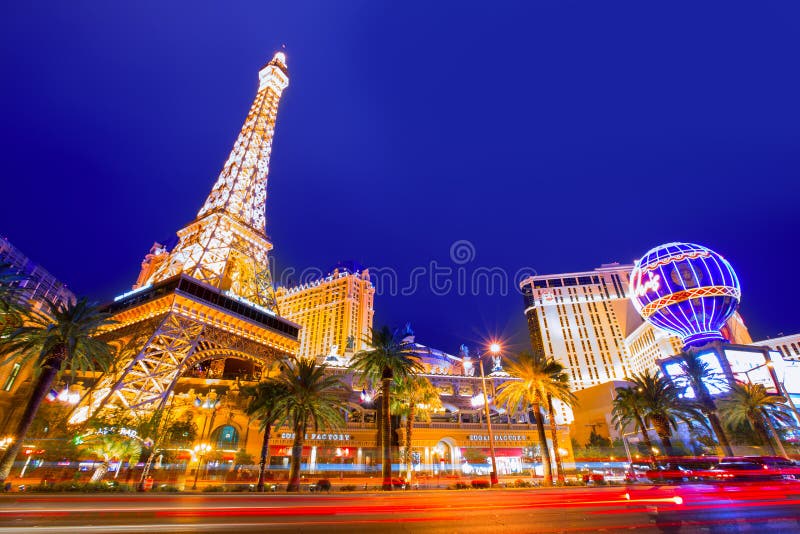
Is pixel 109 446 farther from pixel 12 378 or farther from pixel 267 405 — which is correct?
pixel 12 378

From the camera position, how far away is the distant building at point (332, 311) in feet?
398

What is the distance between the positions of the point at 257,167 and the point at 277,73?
27.5 meters

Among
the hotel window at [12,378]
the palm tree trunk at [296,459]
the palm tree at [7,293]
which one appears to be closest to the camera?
the palm tree at [7,293]

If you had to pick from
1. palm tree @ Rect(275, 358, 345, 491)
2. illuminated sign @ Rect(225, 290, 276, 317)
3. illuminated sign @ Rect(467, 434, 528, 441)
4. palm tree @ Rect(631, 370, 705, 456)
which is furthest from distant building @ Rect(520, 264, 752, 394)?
palm tree @ Rect(275, 358, 345, 491)

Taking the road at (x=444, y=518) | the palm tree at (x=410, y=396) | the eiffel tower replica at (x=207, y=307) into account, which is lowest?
the road at (x=444, y=518)

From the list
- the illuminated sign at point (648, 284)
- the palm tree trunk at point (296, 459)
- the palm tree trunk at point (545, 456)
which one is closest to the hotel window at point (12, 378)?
the palm tree trunk at point (296, 459)

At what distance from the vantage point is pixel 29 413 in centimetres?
2305

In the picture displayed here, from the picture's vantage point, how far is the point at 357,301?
424 feet

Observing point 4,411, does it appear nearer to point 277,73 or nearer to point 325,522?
point 325,522

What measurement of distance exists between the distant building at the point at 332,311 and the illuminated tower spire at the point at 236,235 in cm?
5766

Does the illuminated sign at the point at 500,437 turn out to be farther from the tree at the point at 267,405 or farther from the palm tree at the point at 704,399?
the tree at the point at 267,405

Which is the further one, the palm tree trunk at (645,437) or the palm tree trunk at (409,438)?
the palm tree trunk at (645,437)

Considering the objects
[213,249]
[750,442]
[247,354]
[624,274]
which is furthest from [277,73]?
[624,274]

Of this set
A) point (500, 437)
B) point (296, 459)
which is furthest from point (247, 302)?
point (500, 437)
